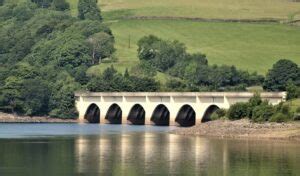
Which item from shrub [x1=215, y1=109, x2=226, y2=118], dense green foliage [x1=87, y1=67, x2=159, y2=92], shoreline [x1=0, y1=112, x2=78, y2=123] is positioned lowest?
shoreline [x1=0, y1=112, x2=78, y2=123]

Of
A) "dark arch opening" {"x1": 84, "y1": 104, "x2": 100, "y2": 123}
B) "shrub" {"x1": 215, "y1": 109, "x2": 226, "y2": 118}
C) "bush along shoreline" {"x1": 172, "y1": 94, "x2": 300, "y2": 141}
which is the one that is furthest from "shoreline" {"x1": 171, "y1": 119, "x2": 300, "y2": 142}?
"dark arch opening" {"x1": 84, "y1": 104, "x2": 100, "y2": 123}

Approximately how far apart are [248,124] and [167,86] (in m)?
70.4

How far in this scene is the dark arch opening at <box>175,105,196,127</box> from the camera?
172 m

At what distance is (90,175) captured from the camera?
8412cm

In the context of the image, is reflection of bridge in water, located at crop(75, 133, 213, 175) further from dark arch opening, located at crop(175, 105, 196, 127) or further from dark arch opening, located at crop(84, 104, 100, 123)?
dark arch opening, located at crop(84, 104, 100, 123)

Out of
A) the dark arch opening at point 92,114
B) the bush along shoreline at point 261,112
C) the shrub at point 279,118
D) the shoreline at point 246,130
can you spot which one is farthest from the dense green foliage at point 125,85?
the shrub at point 279,118

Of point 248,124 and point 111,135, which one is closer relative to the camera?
point 248,124

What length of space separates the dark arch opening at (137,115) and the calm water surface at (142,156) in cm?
4491

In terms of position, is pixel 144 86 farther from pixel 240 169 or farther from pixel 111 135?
pixel 240 169

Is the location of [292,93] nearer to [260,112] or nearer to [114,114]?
[260,112]

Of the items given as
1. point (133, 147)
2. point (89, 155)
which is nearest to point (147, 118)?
point (133, 147)

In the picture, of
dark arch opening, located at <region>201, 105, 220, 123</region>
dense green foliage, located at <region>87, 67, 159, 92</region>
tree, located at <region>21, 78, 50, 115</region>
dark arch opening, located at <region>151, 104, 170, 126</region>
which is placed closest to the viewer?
dark arch opening, located at <region>201, 105, 220, 123</region>

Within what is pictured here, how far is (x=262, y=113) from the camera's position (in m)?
130

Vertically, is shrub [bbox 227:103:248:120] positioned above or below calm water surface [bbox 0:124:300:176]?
above
